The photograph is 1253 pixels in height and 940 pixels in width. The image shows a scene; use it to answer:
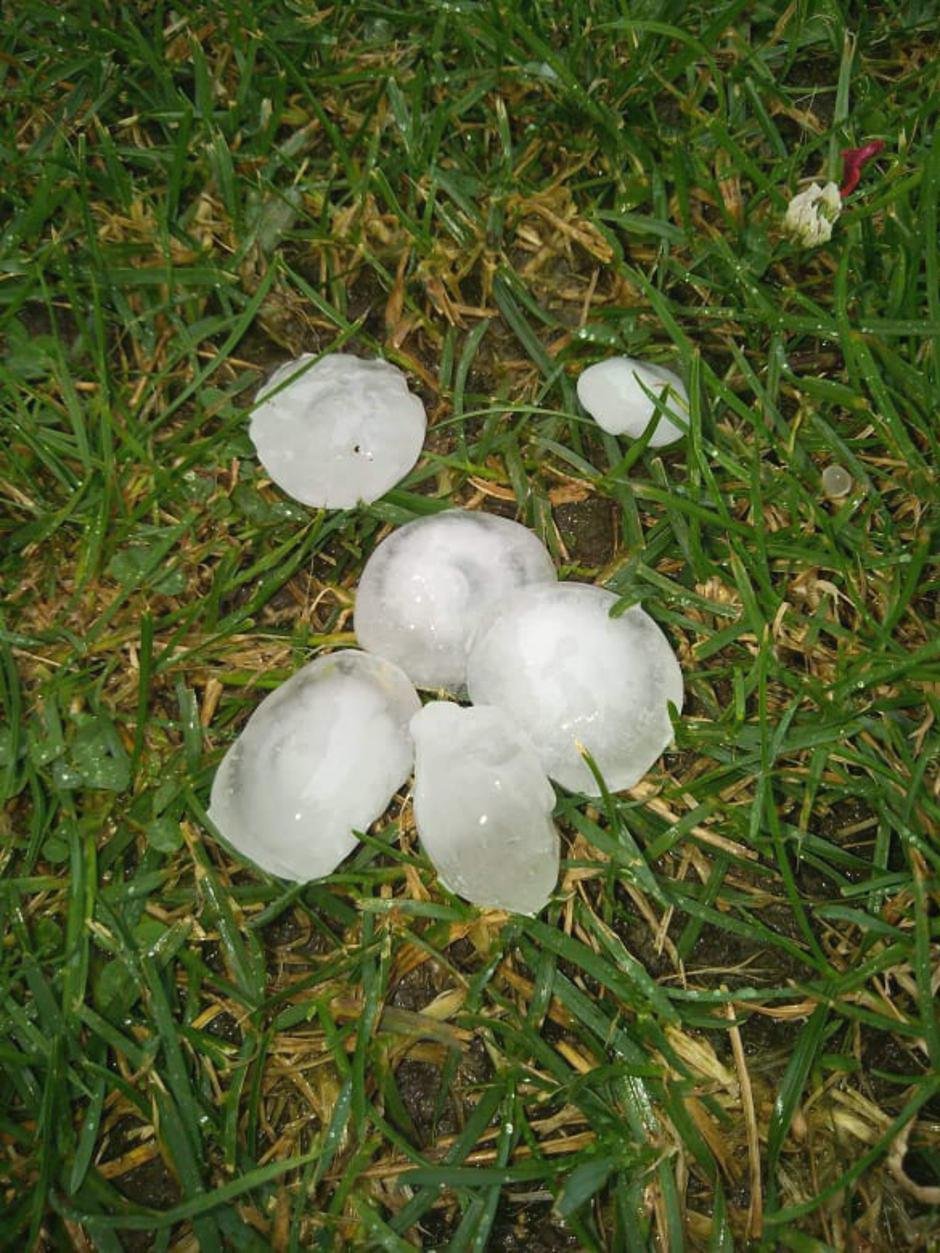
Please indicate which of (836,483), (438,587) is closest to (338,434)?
(438,587)

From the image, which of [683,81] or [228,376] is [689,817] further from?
[683,81]

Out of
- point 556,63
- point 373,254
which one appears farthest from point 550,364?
point 556,63

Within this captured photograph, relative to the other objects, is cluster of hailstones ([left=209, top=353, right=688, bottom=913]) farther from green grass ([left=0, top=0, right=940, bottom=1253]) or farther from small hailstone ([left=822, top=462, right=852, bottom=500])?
small hailstone ([left=822, top=462, right=852, bottom=500])

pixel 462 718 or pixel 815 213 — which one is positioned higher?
pixel 815 213

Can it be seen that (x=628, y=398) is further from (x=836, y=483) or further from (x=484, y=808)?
(x=484, y=808)

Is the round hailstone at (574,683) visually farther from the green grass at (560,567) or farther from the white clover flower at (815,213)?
the white clover flower at (815,213)

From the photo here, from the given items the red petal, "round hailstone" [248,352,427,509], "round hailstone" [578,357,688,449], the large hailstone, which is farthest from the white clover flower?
the large hailstone
